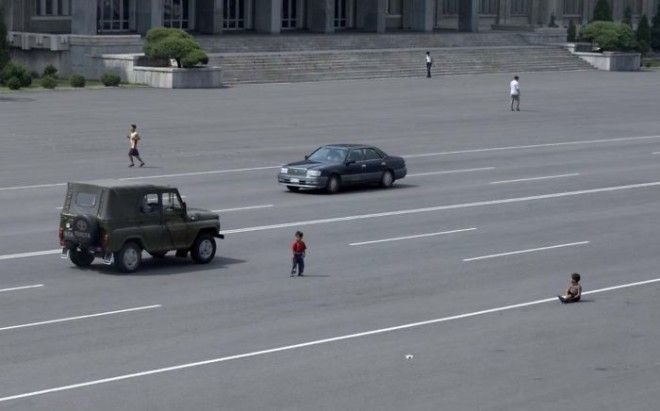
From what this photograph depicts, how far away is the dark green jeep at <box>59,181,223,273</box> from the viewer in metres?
25.8

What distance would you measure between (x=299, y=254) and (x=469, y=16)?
2893 inches

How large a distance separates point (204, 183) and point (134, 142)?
130 inches

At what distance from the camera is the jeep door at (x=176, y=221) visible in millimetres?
26766

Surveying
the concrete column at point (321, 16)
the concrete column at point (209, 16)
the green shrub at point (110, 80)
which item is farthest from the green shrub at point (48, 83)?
the concrete column at point (321, 16)

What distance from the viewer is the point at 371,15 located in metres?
92.6

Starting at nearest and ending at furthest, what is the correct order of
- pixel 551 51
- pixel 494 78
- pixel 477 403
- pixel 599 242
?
pixel 477 403
pixel 599 242
pixel 494 78
pixel 551 51

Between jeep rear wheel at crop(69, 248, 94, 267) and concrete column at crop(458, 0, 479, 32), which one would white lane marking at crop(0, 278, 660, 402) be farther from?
concrete column at crop(458, 0, 479, 32)

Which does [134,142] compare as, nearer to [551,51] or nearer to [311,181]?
[311,181]

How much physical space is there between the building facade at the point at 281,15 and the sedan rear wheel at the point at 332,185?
38511 mm

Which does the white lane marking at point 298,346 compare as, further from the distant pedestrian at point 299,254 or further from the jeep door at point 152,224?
the jeep door at point 152,224

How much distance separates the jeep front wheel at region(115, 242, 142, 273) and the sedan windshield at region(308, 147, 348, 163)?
12634mm

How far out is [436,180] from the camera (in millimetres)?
41062

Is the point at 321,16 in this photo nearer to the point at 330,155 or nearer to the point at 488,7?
the point at 488,7

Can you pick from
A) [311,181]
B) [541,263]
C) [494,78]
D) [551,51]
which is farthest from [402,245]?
[551,51]
